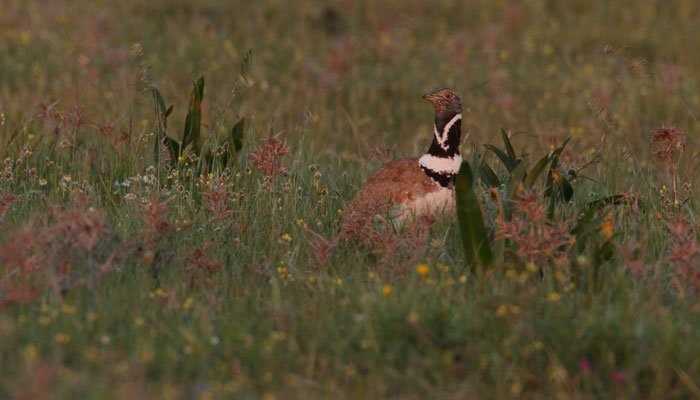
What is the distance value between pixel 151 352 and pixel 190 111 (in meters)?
2.80

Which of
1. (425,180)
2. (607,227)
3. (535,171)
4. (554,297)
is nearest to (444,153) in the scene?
(425,180)

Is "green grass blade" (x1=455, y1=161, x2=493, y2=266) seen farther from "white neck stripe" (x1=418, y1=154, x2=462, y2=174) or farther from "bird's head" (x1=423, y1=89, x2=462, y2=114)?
"bird's head" (x1=423, y1=89, x2=462, y2=114)

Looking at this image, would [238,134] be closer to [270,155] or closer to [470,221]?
[270,155]

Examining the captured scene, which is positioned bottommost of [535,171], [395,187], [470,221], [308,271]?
[308,271]

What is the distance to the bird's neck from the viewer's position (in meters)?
5.90

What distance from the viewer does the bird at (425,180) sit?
584cm

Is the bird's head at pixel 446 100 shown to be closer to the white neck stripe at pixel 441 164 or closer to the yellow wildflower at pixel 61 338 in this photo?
the white neck stripe at pixel 441 164

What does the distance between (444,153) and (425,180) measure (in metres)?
0.17

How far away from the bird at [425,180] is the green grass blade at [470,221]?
23.8 inches

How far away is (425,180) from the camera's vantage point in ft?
19.4

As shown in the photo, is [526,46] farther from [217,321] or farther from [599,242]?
[217,321]

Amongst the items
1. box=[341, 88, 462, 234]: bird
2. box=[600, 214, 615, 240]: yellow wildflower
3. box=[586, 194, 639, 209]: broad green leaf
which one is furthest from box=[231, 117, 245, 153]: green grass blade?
box=[600, 214, 615, 240]: yellow wildflower

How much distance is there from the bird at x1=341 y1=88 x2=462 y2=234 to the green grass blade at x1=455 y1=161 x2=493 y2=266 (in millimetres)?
604

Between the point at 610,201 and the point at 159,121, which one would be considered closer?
the point at 610,201
